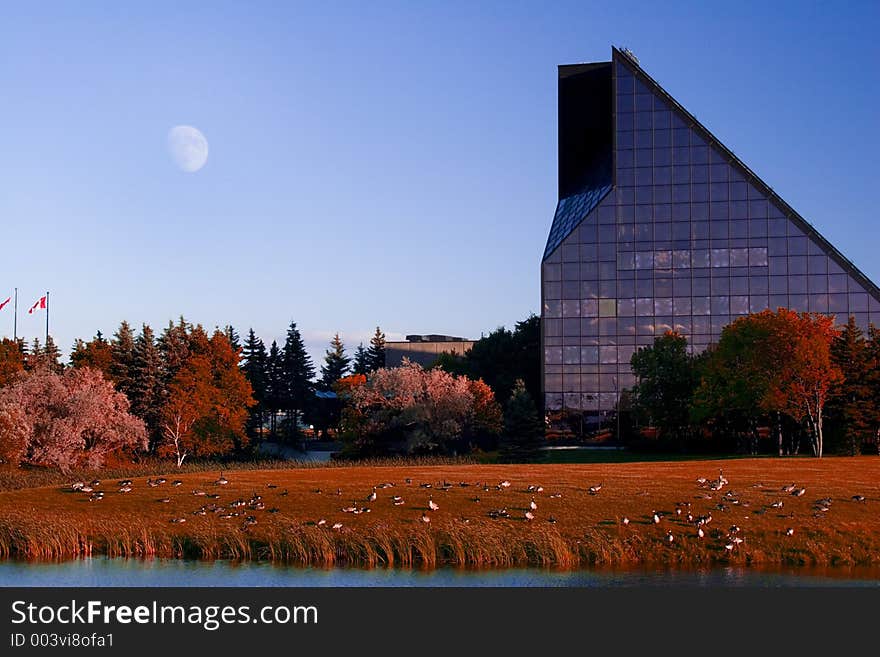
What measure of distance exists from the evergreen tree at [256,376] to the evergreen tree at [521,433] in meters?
23.6

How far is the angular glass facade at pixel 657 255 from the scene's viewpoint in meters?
87.1

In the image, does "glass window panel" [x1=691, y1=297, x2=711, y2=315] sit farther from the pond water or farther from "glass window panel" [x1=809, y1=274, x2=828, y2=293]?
the pond water

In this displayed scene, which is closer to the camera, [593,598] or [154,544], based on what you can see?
[593,598]

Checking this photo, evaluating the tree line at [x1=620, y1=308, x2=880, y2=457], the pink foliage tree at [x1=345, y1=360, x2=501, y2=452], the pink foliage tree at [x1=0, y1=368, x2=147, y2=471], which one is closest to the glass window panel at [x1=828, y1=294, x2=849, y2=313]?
the tree line at [x1=620, y1=308, x2=880, y2=457]

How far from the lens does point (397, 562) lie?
35.4 metres

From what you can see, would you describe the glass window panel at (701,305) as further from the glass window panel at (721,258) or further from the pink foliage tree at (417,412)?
the pink foliage tree at (417,412)

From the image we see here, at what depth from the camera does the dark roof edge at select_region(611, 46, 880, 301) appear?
280 ft

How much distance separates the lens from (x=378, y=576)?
32.7 m

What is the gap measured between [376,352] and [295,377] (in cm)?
3300

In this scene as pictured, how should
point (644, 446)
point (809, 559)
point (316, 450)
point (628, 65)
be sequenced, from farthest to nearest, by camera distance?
point (316, 450) → point (628, 65) → point (644, 446) → point (809, 559)

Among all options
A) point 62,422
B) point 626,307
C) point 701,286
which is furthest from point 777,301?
point 62,422

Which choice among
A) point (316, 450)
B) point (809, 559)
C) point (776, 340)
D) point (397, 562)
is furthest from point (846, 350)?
point (316, 450)

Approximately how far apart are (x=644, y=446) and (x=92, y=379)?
40677 millimetres

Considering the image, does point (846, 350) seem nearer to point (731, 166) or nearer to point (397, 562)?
point (731, 166)
